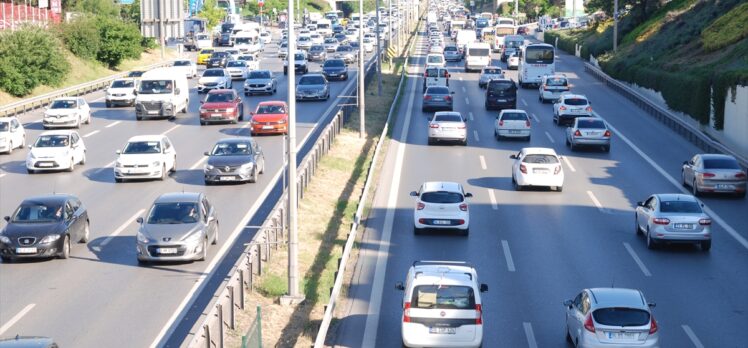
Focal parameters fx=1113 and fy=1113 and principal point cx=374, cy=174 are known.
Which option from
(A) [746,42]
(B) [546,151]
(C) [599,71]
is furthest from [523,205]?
(C) [599,71]

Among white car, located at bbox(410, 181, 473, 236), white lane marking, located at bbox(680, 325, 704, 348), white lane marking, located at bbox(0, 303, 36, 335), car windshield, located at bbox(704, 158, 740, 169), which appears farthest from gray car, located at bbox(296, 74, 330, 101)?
white lane marking, located at bbox(680, 325, 704, 348)

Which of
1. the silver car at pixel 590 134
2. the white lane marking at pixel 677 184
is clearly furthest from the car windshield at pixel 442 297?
the silver car at pixel 590 134

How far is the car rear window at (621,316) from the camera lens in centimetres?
1859

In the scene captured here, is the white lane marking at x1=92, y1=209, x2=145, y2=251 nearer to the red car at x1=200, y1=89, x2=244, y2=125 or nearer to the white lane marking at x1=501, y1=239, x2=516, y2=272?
the white lane marking at x1=501, y1=239, x2=516, y2=272

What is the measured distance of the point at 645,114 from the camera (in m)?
59.6

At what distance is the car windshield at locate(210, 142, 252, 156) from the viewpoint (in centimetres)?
3800

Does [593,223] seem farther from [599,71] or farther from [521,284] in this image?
[599,71]

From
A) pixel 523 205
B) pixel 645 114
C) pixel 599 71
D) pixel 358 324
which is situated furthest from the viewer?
pixel 599 71

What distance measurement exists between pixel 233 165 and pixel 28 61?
34785 mm

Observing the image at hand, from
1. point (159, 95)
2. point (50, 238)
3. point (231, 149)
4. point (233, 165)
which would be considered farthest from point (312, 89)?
point (50, 238)

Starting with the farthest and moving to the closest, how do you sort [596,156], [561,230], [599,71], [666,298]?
[599,71], [596,156], [561,230], [666,298]

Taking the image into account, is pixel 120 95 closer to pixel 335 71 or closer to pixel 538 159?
pixel 335 71

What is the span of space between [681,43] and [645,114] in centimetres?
1313

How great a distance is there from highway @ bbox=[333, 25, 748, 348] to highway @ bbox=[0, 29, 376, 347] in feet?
11.5
